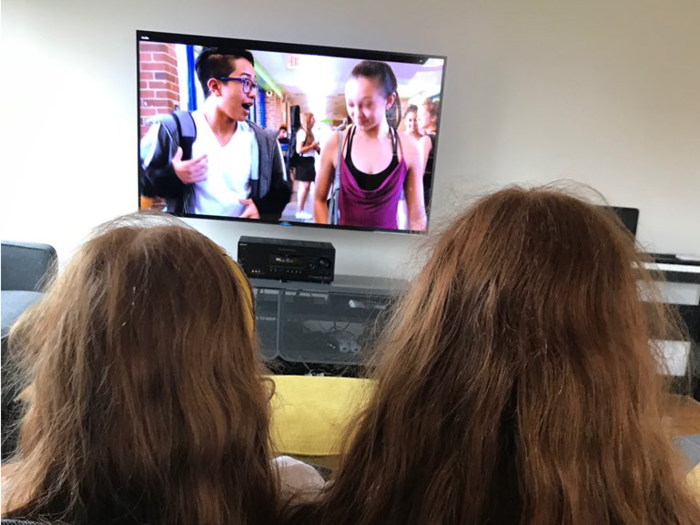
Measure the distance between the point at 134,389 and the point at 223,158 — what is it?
2200 millimetres

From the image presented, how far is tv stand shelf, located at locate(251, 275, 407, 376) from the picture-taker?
2703mm

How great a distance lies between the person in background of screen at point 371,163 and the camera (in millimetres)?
2621

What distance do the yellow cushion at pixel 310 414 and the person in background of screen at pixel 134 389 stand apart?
0.51 meters

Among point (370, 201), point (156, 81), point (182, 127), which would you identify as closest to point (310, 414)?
point (370, 201)

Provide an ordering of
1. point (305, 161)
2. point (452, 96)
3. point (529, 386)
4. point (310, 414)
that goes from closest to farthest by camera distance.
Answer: point (529, 386), point (310, 414), point (305, 161), point (452, 96)

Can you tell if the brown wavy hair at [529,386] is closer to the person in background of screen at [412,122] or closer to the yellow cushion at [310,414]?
the yellow cushion at [310,414]

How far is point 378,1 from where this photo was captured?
2727mm

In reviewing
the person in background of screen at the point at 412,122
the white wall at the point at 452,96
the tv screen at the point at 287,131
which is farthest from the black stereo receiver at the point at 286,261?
the person in background of screen at the point at 412,122

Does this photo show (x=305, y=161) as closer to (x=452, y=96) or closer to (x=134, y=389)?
(x=452, y=96)

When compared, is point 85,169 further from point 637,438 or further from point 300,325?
point 637,438

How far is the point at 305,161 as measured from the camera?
271 centimetres

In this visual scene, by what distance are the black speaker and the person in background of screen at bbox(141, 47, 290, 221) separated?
0.11 meters

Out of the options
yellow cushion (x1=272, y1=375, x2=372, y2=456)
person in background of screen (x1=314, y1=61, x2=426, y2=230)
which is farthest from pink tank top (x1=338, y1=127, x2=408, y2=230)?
yellow cushion (x1=272, y1=375, x2=372, y2=456)

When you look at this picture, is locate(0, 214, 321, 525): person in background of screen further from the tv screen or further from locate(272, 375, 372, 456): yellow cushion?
the tv screen
